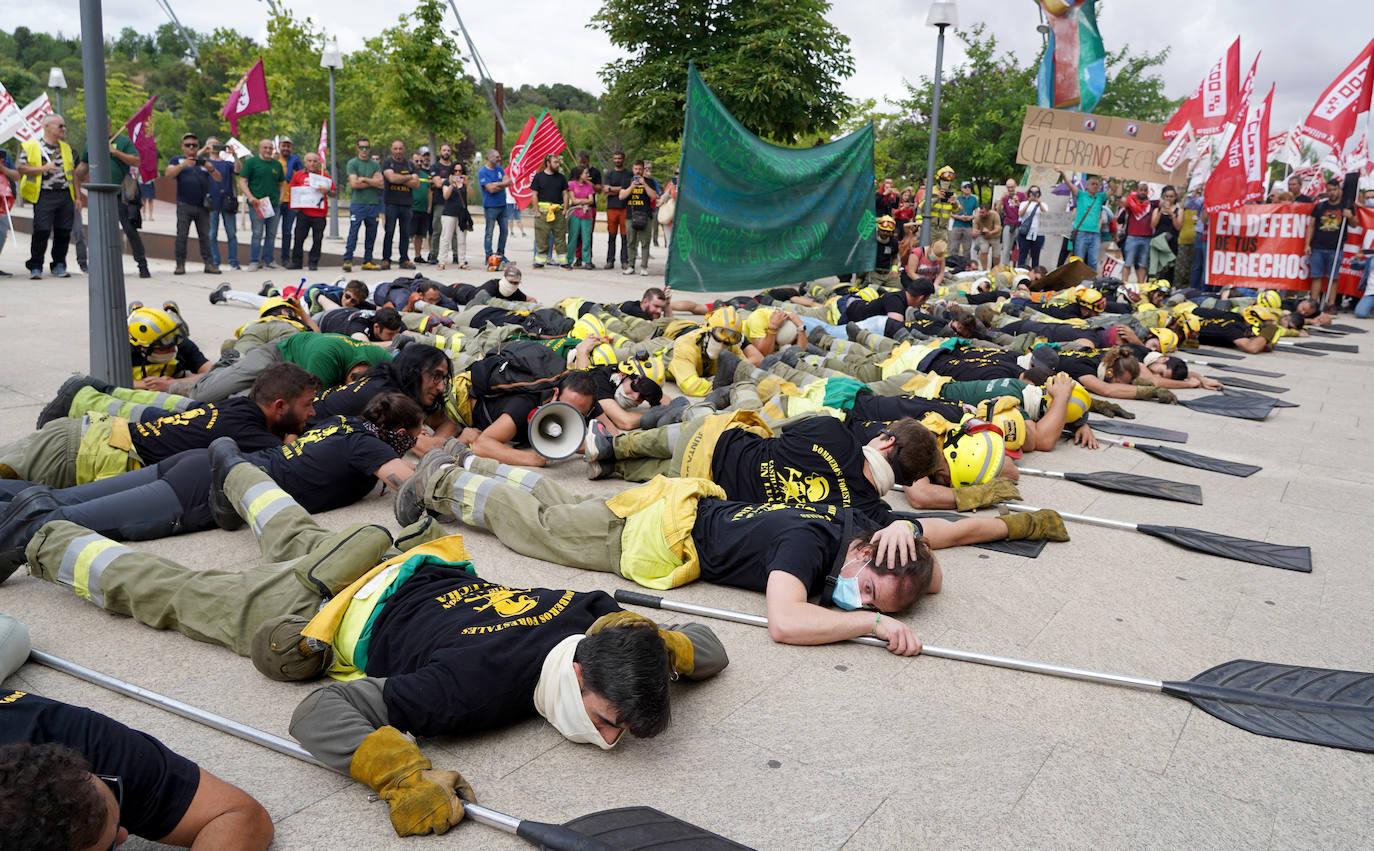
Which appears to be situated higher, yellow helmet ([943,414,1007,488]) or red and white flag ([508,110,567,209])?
red and white flag ([508,110,567,209])

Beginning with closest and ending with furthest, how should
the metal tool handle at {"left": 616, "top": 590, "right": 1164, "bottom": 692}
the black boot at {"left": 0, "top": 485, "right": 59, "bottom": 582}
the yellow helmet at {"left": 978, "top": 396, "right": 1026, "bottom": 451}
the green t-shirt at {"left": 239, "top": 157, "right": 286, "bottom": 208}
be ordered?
the metal tool handle at {"left": 616, "top": 590, "right": 1164, "bottom": 692} → the black boot at {"left": 0, "top": 485, "right": 59, "bottom": 582} → the yellow helmet at {"left": 978, "top": 396, "right": 1026, "bottom": 451} → the green t-shirt at {"left": 239, "top": 157, "right": 286, "bottom": 208}

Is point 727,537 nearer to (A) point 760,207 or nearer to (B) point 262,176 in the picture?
(A) point 760,207

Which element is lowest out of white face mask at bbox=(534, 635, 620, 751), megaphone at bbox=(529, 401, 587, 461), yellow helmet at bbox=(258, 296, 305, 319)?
white face mask at bbox=(534, 635, 620, 751)

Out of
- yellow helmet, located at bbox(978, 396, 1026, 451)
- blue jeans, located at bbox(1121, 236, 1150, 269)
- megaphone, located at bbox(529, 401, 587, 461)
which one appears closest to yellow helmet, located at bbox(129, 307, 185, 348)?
megaphone, located at bbox(529, 401, 587, 461)

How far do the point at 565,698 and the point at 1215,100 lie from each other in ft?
57.0

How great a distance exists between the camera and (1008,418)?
6.25 m

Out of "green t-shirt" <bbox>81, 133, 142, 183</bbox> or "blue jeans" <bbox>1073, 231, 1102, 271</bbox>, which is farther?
"blue jeans" <bbox>1073, 231, 1102, 271</bbox>

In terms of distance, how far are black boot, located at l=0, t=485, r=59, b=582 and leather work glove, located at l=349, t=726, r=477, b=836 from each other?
212 centimetres

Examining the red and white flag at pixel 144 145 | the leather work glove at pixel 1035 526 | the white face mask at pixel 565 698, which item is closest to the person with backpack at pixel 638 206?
the red and white flag at pixel 144 145

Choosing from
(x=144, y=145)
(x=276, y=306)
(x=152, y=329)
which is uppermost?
(x=144, y=145)

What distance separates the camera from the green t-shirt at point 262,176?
13.5m

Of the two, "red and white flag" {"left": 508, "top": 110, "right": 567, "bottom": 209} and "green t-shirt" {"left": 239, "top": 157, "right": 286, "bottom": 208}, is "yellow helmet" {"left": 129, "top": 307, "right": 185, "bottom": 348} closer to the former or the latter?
"green t-shirt" {"left": 239, "top": 157, "right": 286, "bottom": 208}

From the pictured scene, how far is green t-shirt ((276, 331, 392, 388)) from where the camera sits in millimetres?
6078

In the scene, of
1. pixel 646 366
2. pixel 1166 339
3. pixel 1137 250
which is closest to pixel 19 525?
pixel 646 366
